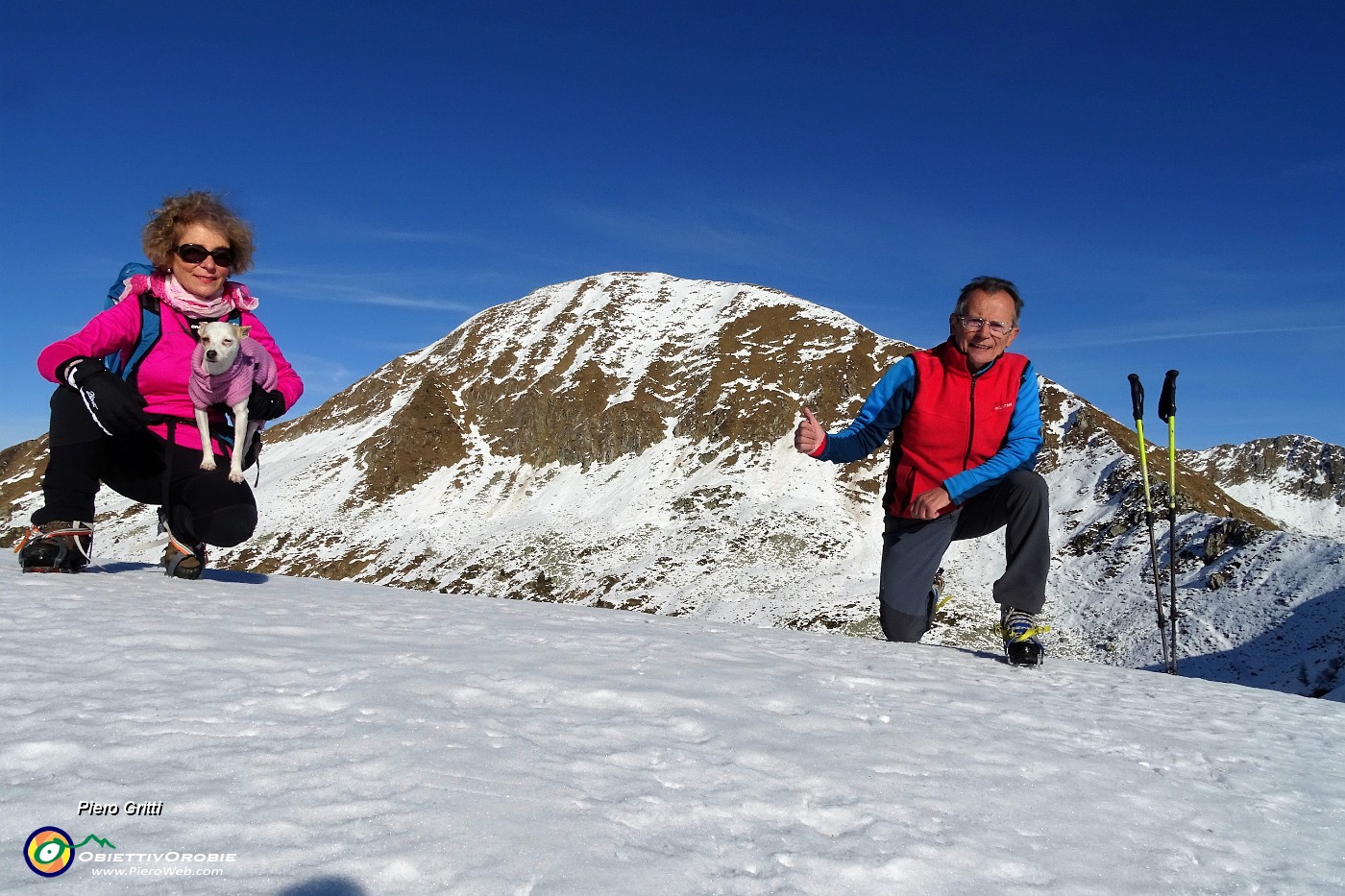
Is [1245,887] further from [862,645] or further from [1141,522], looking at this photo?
[1141,522]

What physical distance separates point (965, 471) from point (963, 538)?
0.63 metres

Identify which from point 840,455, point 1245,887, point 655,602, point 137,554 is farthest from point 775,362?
point 1245,887

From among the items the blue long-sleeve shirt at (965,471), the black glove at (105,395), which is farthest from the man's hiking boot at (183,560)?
the blue long-sleeve shirt at (965,471)

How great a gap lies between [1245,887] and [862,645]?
3190mm

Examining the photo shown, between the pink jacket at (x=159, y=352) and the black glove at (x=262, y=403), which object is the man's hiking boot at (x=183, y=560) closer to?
the pink jacket at (x=159, y=352)

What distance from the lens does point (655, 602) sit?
37.4 metres

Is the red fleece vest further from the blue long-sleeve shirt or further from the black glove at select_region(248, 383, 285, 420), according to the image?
the black glove at select_region(248, 383, 285, 420)

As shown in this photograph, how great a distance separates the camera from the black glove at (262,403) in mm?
5785

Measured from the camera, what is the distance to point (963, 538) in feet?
19.4

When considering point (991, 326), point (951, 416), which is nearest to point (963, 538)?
point (951, 416)

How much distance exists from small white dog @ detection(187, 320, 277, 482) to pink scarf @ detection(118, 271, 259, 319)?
16 centimetres

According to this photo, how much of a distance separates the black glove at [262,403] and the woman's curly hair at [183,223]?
1.07 m

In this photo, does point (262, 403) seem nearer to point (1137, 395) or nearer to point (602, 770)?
point (602, 770)

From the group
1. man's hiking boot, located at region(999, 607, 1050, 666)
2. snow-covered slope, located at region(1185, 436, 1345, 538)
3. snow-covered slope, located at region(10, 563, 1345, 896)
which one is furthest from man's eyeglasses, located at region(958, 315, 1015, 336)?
snow-covered slope, located at region(1185, 436, 1345, 538)
